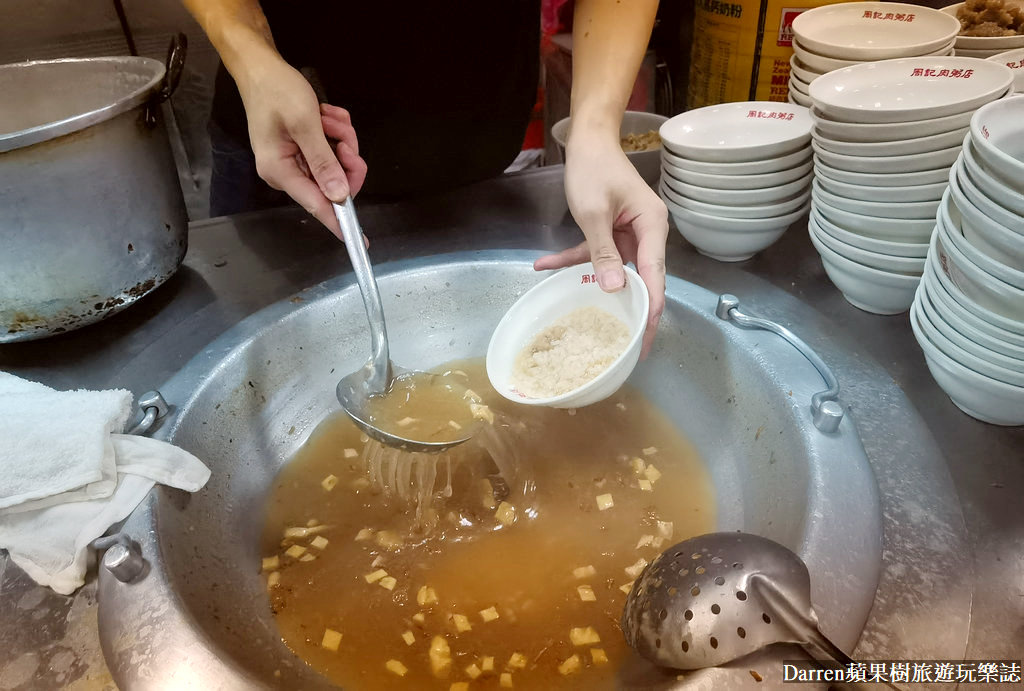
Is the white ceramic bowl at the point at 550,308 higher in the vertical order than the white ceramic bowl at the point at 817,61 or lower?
lower

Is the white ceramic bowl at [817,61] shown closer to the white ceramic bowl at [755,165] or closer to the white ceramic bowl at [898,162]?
the white ceramic bowl at [755,165]

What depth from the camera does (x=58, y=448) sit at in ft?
2.86

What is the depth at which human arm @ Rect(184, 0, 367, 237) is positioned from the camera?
1.07 metres

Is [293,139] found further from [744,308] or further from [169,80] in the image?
[744,308]

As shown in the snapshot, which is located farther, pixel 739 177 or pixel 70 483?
pixel 739 177

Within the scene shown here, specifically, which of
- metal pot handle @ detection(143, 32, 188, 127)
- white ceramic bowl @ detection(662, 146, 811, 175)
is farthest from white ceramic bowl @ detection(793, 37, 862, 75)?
metal pot handle @ detection(143, 32, 188, 127)

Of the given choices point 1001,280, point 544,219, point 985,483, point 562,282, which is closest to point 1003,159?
point 1001,280

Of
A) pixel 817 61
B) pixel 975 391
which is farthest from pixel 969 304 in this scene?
pixel 817 61

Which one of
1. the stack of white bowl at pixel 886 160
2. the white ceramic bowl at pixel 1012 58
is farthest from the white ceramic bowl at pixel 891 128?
the white ceramic bowl at pixel 1012 58

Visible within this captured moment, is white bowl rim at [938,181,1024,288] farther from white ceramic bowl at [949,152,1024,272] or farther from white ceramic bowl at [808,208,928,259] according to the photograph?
white ceramic bowl at [808,208,928,259]

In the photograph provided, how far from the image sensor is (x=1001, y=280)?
2.51 feet

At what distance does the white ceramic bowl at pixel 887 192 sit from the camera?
979mm

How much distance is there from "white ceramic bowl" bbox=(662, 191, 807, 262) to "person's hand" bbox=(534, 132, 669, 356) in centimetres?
17

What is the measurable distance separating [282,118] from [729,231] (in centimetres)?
83
